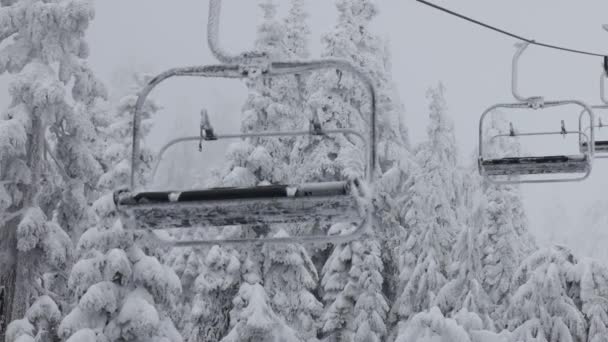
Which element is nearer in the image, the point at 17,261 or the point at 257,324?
the point at 17,261

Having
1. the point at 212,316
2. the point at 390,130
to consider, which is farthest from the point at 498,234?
the point at 212,316

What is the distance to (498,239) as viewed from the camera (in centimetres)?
3406

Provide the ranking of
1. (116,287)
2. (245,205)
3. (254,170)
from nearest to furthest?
1. (245,205)
2. (116,287)
3. (254,170)

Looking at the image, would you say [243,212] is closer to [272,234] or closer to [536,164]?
[536,164]

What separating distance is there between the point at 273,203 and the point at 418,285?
2832cm

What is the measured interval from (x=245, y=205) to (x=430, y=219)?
2970cm

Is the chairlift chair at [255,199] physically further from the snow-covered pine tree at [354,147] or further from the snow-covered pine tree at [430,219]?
the snow-covered pine tree at [430,219]

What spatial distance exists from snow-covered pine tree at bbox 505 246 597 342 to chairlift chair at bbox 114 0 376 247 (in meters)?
19.2

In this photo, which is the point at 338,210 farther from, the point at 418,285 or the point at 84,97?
the point at 418,285

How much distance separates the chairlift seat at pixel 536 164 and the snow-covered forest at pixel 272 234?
5249mm

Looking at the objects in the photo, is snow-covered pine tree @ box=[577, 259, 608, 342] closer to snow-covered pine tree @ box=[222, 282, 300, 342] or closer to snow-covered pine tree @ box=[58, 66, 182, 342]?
snow-covered pine tree @ box=[222, 282, 300, 342]

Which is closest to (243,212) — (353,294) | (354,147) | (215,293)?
(215,293)

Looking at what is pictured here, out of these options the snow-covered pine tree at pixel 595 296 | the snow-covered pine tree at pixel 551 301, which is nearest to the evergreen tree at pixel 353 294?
the snow-covered pine tree at pixel 551 301

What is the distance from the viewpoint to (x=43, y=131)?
79.4ft
